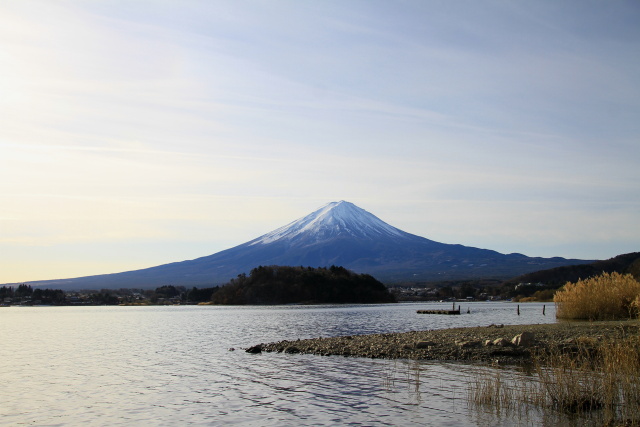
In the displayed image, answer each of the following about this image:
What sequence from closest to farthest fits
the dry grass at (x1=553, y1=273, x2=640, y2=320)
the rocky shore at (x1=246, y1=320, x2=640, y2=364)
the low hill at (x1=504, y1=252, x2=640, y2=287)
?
the rocky shore at (x1=246, y1=320, x2=640, y2=364), the dry grass at (x1=553, y1=273, x2=640, y2=320), the low hill at (x1=504, y1=252, x2=640, y2=287)

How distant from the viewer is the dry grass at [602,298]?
4297cm

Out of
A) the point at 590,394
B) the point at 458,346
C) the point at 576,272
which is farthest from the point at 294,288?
the point at 590,394

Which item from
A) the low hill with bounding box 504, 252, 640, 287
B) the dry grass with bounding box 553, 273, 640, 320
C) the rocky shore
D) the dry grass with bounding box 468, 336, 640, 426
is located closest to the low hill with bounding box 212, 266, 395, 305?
the low hill with bounding box 504, 252, 640, 287

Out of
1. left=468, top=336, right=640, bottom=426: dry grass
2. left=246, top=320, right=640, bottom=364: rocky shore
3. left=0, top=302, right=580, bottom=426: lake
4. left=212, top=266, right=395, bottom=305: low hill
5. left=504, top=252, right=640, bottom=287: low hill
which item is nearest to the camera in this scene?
left=468, top=336, right=640, bottom=426: dry grass

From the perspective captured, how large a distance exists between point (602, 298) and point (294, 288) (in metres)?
95.7

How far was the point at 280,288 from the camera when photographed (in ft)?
441

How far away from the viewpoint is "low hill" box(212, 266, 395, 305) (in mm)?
134875

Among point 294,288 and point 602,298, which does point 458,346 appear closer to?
point 602,298

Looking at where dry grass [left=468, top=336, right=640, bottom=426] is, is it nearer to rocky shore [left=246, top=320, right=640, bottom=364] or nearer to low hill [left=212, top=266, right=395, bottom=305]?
rocky shore [left=246, top=320, right=640, bottom=364]

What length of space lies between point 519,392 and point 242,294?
401ft

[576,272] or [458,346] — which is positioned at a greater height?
[576,272]

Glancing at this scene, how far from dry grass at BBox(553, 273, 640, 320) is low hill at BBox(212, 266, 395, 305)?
298 feet

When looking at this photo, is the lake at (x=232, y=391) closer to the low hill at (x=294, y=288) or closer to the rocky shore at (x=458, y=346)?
the rocky shore at (x=458, y=346)

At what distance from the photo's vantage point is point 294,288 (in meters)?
135
